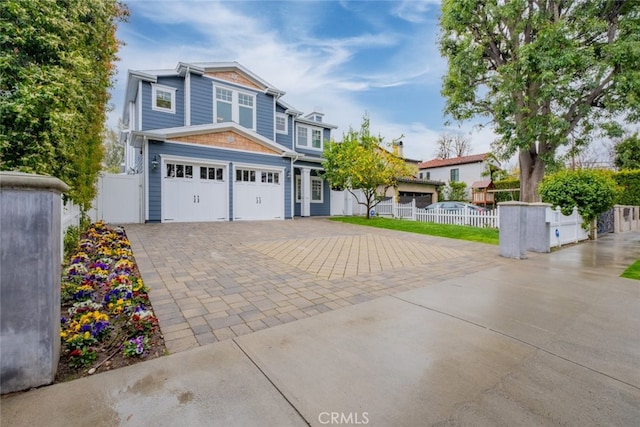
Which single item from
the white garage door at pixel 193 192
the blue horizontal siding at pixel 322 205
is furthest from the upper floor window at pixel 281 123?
the white garage door at pixel 193 192

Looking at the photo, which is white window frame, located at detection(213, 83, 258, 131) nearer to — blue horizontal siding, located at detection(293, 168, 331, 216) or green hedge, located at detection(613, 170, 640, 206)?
blue horizontal siding, located at detection(293, 168, 331, 216)

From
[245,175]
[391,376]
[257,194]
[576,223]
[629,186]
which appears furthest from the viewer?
[629,186]

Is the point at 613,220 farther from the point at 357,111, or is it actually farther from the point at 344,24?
the point at 344,24

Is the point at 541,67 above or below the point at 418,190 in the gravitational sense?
above

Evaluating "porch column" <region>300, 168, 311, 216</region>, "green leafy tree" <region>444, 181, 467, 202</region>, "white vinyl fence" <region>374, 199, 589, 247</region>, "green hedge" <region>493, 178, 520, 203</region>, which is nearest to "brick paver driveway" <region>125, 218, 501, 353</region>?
"white vinyl fence" <region>374, 199, 589, 247</region>

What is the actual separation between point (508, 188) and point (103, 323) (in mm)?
26014

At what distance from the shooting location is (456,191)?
2747 cm

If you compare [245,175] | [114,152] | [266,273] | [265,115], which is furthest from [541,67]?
[114,152]

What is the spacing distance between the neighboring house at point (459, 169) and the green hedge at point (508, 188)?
4998 millimetres

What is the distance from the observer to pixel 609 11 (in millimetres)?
10172

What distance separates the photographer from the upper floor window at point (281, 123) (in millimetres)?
16250

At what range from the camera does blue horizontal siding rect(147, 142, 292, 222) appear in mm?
10875

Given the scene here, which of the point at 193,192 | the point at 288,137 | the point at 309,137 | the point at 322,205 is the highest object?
the point at 309,137

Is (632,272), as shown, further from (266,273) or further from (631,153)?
(631,153)
